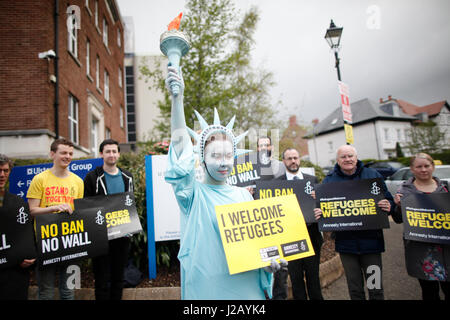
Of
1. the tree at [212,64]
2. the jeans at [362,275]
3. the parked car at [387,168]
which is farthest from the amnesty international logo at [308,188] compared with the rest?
the parked car at [387,168]

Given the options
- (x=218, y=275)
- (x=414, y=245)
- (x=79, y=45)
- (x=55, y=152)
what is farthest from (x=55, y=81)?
(x=414, y=245)

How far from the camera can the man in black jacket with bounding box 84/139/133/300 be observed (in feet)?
10.2

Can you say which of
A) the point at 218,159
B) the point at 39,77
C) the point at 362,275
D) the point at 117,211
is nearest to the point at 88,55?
the point at 39,77

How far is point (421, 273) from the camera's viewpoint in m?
2.72

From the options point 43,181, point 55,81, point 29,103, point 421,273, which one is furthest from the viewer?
point 55,81

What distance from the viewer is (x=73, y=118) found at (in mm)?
10602

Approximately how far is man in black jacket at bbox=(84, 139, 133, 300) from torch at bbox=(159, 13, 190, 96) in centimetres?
206

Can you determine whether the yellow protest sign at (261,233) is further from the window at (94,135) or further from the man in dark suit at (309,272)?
the window at (94,135)

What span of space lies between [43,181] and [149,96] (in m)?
27.1

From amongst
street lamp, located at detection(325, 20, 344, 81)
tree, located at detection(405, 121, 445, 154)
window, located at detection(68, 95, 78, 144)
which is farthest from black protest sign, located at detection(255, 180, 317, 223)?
tree, located at detection(405, 121, 445, 154)

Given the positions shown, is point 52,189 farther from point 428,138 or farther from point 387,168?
point 428,138

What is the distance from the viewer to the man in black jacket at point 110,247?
10.2 ft

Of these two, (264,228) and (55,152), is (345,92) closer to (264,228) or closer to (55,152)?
(264,228)

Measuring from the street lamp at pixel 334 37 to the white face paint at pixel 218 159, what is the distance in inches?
208
